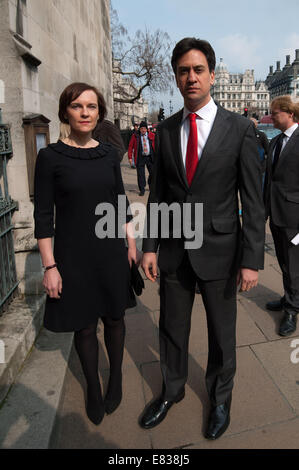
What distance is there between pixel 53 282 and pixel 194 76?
1334mm

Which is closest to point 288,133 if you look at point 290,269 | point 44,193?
point 290,269

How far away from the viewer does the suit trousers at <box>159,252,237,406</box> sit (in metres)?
2.15

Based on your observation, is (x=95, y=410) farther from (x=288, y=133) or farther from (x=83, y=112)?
(x=288, y=133)

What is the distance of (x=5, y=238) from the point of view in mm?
3105

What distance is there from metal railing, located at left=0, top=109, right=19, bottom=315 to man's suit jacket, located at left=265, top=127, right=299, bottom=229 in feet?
7.77

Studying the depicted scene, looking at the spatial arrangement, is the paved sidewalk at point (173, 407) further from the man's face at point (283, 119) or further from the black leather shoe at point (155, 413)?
the man's face at point (283, 119)

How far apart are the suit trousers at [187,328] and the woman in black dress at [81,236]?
11.8 inches

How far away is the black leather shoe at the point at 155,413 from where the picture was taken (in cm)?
226

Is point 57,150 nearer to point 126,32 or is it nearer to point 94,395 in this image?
point 94,395

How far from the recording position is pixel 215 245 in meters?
2.06

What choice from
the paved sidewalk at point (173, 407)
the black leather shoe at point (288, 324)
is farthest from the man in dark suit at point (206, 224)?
the black leather shoe at point (288, 324)

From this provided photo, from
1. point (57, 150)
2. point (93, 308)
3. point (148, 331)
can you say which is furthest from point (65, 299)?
point (148, 331)

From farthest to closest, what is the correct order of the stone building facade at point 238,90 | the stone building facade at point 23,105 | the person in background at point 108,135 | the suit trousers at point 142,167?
the stone building facade at point 238,90
the suit trousers at point 142,167
the person in background at point 108,135
the stone building facade at point 23,105
